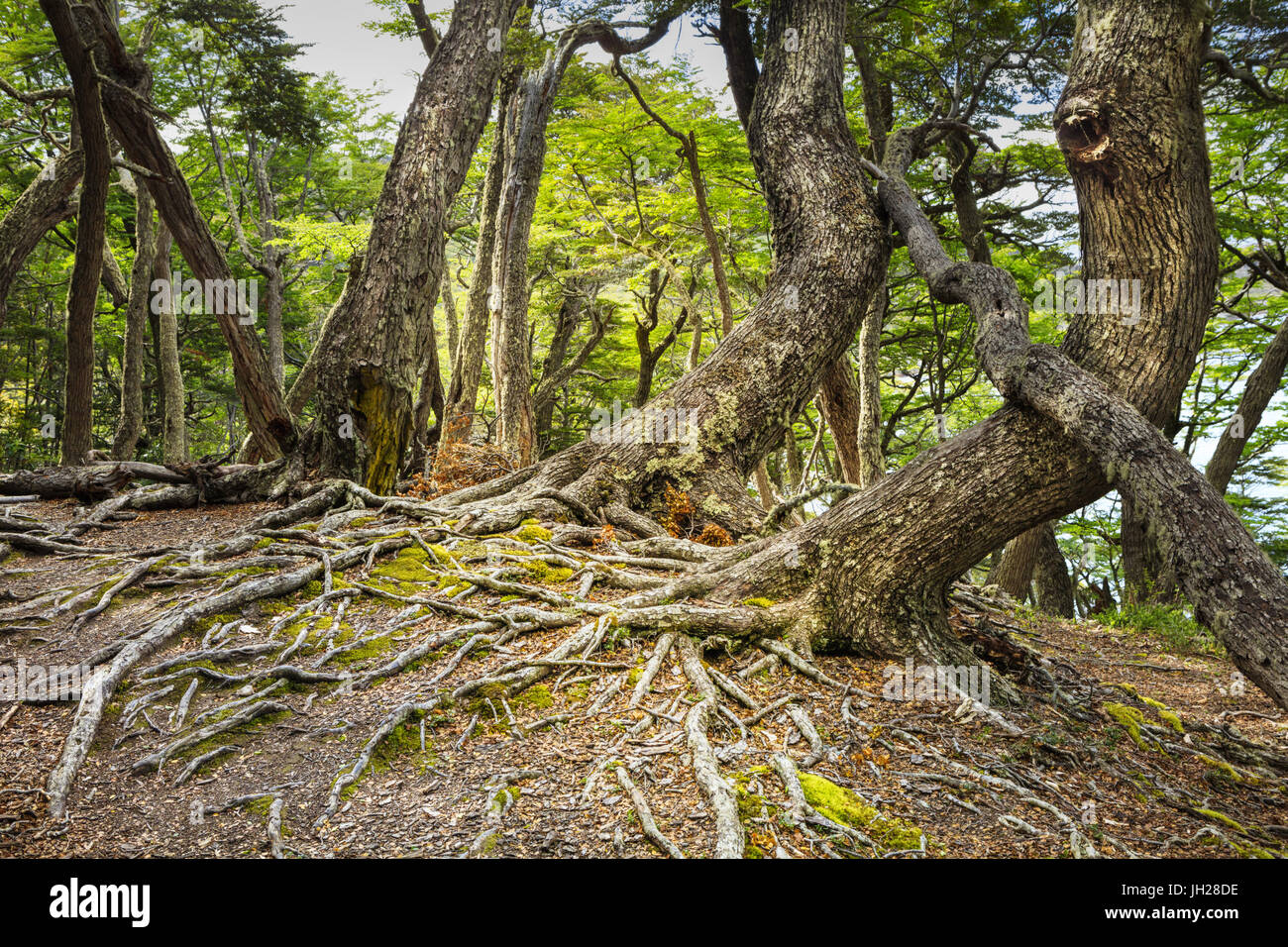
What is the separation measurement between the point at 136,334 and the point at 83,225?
5695 mm

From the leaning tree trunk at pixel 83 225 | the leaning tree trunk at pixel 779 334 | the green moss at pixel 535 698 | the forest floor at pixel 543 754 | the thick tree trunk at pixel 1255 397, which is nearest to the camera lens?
the forest floor at pixel 543 754

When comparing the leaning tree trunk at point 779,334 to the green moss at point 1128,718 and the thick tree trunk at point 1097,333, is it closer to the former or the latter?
the thick tree trunk at point 1097,333

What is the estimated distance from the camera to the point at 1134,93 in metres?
4.16

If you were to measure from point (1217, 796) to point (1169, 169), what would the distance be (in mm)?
3198

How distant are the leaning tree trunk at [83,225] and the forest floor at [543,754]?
14.6 ft

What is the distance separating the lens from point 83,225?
7.87 metres

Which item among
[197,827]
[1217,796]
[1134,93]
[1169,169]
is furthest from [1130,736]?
[197,827]

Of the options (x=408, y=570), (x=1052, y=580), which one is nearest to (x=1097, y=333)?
(x=408, y=570)

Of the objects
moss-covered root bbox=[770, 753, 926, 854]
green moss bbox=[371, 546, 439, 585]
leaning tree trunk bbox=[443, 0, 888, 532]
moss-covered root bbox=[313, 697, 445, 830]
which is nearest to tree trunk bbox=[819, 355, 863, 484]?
leaning tree trunk bbox=[443, 0, 888, 532]

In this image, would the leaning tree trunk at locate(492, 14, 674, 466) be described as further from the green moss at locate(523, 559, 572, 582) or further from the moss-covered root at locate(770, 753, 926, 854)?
the moss-covered root at locate(770, 753, 926, 854)

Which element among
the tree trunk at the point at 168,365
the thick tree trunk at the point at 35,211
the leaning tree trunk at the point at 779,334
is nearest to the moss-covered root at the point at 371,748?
the leaning tree trunk at the point at 779,334

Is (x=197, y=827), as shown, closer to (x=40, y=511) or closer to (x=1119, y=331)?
(x=1119, y=331)

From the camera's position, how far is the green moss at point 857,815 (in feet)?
9.62

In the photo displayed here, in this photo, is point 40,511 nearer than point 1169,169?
No
